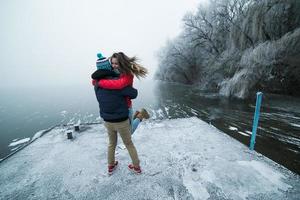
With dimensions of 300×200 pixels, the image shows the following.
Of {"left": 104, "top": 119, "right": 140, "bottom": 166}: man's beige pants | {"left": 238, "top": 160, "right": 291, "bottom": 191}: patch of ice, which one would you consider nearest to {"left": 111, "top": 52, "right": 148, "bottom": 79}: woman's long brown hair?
{"left": 104, "top": 119, "right": 140, "bottom": 166}: man's beige pants

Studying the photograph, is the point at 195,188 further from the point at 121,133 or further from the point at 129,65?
the point at 129,65

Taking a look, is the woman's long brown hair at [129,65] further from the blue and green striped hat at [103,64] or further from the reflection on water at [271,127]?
the reflection on water at [271,127]

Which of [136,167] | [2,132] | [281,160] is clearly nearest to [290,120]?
[281,160]

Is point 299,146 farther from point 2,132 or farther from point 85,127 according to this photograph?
point 2,132

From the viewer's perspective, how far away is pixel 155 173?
2881mm

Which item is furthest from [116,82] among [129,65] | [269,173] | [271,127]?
[271,127]

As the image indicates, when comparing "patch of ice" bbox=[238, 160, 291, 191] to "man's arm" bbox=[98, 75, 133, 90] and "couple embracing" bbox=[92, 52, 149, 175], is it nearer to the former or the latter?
"couple embracing" bbox=[92, 52, 149, 175]

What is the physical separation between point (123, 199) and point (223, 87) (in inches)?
614

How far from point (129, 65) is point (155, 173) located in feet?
5.96

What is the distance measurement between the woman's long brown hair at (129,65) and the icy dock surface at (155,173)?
1.69 metres

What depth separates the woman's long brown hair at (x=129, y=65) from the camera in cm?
243

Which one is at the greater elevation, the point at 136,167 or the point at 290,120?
the point at 136,167

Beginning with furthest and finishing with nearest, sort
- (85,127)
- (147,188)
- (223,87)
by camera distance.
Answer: (223,87) < (85,127) < (147,188)

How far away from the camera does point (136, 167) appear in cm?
285
